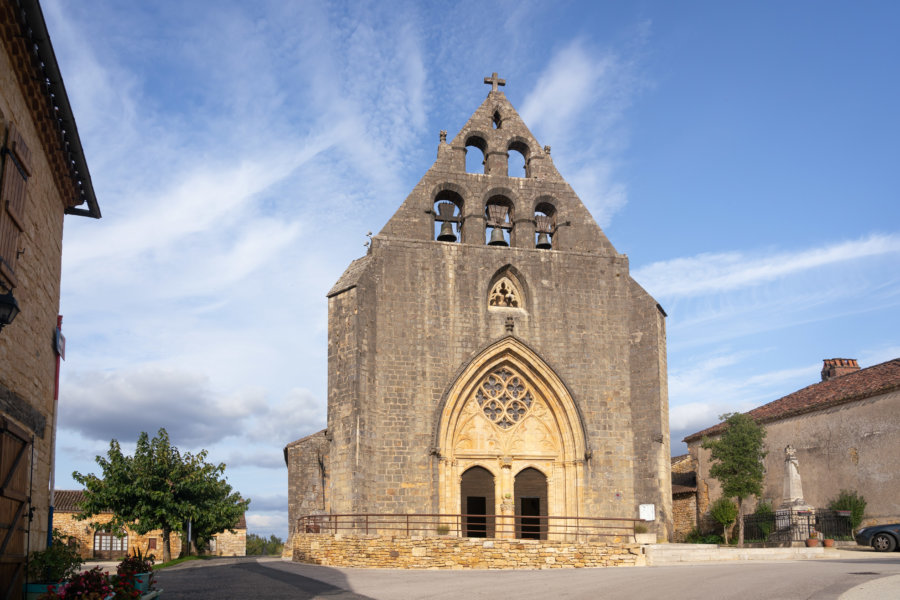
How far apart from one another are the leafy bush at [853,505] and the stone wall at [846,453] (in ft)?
0.58

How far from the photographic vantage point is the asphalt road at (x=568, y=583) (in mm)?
9656

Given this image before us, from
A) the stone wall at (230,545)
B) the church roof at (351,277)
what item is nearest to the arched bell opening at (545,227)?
the church roof at (351,277)

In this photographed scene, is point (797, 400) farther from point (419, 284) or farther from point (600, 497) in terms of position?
point (419, 284)

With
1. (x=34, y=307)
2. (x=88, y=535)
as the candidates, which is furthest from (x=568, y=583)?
(x=88, y=535)

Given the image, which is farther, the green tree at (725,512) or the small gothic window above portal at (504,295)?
the green tree at (725,512)

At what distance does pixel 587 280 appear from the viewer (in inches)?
813

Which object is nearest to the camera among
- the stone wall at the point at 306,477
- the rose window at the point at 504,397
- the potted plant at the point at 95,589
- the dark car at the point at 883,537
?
the potted plant at the point at 95,589

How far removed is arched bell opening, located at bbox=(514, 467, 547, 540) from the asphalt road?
497cm

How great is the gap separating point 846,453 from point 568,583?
46.9ft

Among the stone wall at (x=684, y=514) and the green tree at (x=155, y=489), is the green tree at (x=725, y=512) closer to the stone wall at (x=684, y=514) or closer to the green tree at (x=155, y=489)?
the stone wall at (x=684, y=514)

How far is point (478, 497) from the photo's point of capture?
765 inches

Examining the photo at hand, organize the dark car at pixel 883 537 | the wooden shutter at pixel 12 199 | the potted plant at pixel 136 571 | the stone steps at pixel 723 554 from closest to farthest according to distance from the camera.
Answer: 1. the wooden shutter at pixel 12 199
2. the potted plant at pixel 136 571
3. the stone steps at pixel 723 554
4. the dark car at pixel 883 537

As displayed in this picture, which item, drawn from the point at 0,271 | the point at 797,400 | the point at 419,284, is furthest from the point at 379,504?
the point at 797,400

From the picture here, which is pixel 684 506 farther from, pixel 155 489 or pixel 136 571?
pixel 136 571
